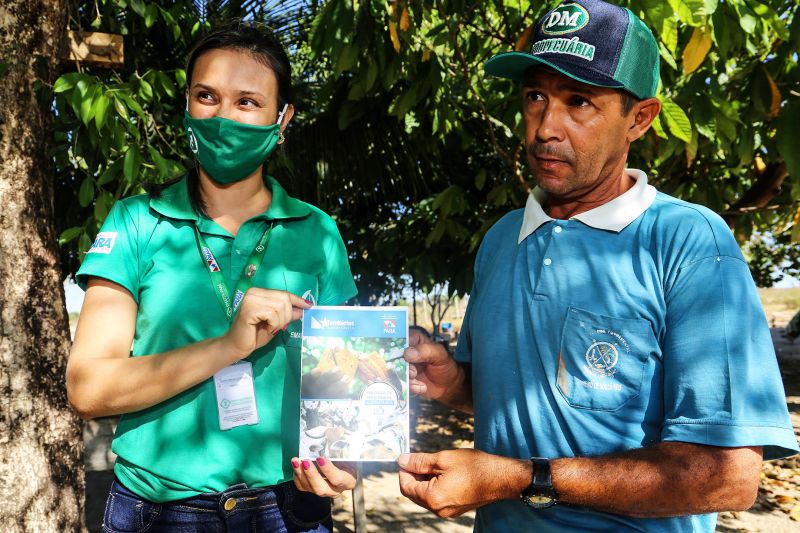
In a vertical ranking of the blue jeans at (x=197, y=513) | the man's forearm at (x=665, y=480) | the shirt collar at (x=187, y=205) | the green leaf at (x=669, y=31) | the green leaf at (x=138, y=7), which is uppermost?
the green leaf at (x=138, y=7)

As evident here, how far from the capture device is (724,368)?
51.4 inches

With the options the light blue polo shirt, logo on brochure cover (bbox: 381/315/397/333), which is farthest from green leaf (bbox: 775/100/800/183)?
logo on brochure cover (bbox: 381/315/397/333)

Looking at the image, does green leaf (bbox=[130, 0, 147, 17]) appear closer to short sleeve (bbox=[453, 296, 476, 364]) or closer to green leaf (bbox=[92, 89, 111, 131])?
green leaf (bbox=[92, 89, 111, 131])

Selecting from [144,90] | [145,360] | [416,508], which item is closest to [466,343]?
[145,360]

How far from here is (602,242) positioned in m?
1.54

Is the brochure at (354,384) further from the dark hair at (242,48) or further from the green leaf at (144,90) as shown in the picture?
the green leaf at (144,90)

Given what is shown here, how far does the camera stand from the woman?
155 centimetres

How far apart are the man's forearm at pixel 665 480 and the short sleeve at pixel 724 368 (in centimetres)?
4

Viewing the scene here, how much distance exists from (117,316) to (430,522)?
4506 mm

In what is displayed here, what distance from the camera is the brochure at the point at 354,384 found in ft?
5.33

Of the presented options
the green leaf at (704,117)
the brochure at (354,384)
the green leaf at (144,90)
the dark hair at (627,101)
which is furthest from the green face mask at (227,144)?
the green leaf at (704,117)

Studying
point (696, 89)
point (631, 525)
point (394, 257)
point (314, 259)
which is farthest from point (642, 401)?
point (394, 257)

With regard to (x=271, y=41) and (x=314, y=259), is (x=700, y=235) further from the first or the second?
(x=271, y=41)

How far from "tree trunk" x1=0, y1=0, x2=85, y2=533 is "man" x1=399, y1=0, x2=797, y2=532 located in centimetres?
203
